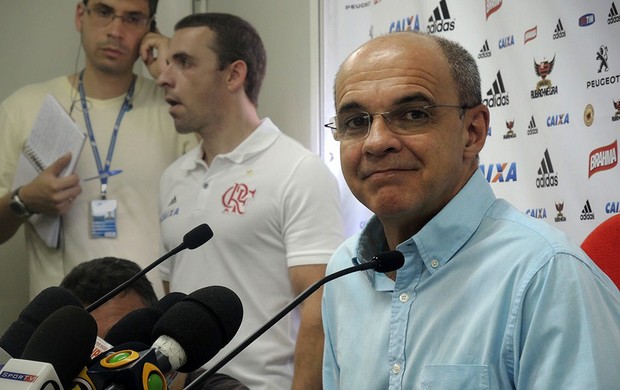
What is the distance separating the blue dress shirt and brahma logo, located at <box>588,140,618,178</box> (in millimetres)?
937

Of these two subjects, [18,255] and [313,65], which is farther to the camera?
[18,255]

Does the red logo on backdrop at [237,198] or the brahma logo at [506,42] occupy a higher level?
the brahma logo at [506,42]

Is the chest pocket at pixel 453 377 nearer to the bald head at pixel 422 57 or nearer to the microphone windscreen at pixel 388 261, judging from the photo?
the microphone windscreen at pixel 388 261

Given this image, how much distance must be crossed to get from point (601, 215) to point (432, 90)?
1.07 m

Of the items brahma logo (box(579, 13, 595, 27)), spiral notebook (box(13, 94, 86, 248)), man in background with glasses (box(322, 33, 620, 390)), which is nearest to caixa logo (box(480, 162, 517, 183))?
brahma logo (box(579, 13, 595, 27))

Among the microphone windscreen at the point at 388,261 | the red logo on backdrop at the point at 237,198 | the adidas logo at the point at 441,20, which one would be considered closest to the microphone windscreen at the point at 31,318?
the microphone windscreen at the point at 388,261

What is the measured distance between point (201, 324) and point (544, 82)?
1.77 metres

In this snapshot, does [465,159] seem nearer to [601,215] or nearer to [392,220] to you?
[392,220]

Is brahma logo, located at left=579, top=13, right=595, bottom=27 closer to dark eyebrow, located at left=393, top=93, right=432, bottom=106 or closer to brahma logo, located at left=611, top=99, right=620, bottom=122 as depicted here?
brahma logo, located at left=611, top=99, right=620, bottom=122

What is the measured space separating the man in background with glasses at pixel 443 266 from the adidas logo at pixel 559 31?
1019 mm

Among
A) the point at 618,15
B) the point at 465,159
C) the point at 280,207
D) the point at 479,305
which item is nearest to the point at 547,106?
the point at 618,15

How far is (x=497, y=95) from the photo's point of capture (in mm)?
2715

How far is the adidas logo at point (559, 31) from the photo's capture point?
2.50 metres

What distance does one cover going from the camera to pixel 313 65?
3.52 m
